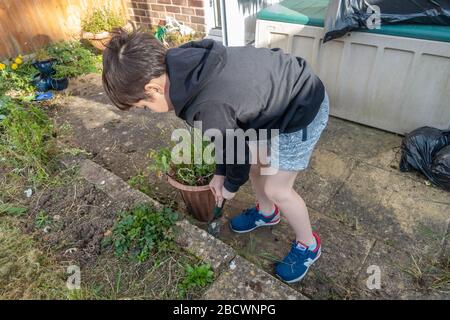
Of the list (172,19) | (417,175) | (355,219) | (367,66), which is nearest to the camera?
(355,219)

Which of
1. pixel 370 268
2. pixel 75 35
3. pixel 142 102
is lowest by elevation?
pixel 370 268

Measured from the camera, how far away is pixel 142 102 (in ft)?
4.35

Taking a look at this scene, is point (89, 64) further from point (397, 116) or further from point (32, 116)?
point (397, 116)

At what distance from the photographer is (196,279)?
5.18 feet

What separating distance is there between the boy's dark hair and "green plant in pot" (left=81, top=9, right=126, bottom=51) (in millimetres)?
3678

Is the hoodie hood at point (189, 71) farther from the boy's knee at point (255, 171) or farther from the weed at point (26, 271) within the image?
the weed at point (26, 271)

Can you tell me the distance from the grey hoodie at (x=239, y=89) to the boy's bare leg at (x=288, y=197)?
22cm

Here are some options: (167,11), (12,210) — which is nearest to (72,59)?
(167,11)

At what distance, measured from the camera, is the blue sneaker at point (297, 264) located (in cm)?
174

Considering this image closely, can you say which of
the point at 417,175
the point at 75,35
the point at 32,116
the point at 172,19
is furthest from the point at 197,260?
the point at 75,35

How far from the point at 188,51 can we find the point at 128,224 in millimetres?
1097

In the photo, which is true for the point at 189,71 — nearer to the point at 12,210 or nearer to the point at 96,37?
the point at 12,210

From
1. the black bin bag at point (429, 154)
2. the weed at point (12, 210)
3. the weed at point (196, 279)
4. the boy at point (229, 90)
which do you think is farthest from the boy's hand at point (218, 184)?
the black bin bag at point (429, 154)

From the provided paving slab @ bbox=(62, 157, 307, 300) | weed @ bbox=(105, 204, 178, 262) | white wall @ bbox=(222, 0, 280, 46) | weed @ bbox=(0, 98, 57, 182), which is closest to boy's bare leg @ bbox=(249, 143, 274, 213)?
paving slab @ bbox=(62, 157, 307, 300)
